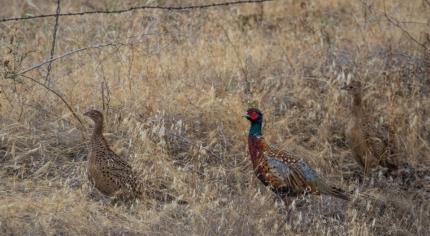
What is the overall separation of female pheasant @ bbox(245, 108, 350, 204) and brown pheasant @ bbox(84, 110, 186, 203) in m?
0.86

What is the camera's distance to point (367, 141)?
7.62 m

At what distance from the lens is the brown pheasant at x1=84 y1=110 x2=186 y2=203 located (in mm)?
6301

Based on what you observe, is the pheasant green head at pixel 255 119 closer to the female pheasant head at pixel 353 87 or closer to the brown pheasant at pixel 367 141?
the brown pheasant at pixel 367 141

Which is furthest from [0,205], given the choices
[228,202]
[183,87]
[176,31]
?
[176,31]

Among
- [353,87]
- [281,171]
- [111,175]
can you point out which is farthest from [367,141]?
[111,175]

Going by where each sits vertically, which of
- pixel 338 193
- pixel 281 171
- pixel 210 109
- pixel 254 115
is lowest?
pixel 338 193

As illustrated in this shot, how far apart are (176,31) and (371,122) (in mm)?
2714

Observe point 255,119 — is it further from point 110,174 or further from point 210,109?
point 110,174

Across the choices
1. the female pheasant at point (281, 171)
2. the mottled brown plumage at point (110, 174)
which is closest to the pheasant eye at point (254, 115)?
the female pheasant at point (281, 171)

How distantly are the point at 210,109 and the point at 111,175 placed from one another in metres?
1.69

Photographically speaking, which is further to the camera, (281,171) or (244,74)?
(244,74)

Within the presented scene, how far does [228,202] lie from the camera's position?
21.0 ft

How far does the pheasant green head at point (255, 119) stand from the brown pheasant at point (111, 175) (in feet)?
3.13

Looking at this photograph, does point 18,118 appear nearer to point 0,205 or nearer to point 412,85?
point 0,205
